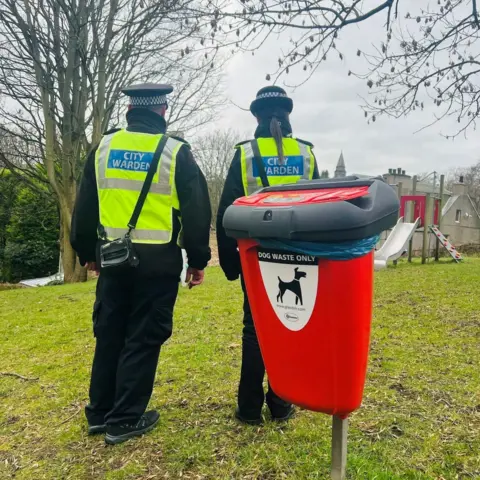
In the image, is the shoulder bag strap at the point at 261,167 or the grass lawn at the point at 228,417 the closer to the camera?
Answer: the grass lawn at the point at 228,417

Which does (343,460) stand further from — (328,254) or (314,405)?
(328,254)

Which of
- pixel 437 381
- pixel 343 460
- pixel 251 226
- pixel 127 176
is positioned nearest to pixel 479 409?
pixel 437 381

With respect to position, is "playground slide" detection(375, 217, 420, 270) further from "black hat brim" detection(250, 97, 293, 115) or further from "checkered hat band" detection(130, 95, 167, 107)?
"checkered hat band" detection(130, 95, 167, 107)

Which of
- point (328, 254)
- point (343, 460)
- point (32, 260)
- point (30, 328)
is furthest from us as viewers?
point (32, 260)

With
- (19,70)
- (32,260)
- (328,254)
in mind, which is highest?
(19,70)

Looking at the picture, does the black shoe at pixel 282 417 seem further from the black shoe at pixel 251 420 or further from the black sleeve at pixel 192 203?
the black sleeve at pixel 192 203

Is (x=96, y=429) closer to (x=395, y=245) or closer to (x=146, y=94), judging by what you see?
(x=146, y=94)

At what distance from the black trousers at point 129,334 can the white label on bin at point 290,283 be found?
1.00m

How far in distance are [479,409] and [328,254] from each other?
2.01m

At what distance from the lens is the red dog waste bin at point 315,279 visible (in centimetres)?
167

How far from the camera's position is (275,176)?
271 centimetres

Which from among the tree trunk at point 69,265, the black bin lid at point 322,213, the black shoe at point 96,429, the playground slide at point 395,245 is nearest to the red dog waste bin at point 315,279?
the black bin lid at point 322,213

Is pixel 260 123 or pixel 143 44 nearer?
pixel 260 123

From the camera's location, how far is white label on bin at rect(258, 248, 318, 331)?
174 cm
